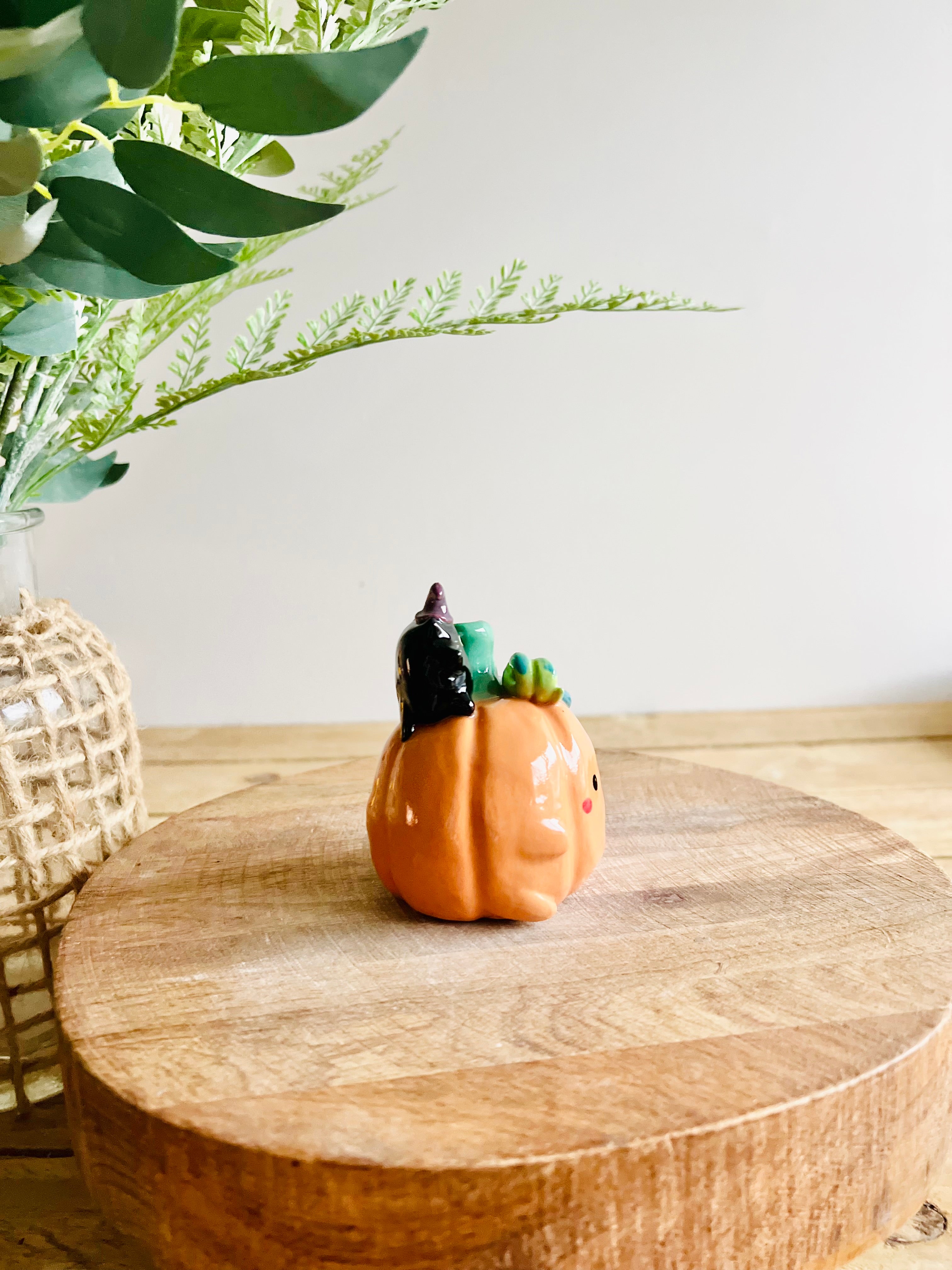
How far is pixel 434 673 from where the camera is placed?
→ 61cm

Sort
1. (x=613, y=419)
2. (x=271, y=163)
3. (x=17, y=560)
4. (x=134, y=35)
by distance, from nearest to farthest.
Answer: (x=134, y=35) < (x=271, y=163) < (x=17, y=560) < (x=613, y=419)

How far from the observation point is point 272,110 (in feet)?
1.14

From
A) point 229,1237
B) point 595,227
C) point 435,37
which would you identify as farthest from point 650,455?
point 229,1237

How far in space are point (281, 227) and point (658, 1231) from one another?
0.41 meters

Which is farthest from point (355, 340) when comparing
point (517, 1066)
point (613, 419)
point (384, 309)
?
point (613, 419)

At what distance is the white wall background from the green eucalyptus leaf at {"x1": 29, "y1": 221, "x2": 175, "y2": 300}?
32.3 inches

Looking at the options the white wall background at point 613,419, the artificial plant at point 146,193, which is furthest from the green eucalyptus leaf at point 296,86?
the white wall background at point 613,419

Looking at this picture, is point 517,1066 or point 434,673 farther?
point 434,673

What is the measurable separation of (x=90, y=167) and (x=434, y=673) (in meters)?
0.31

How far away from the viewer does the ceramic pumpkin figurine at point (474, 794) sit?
60 centimetres

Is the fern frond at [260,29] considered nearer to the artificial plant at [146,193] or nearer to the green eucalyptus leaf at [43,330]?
the artificial plant at [146,193]

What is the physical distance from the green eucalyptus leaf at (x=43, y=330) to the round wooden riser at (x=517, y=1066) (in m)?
0.32

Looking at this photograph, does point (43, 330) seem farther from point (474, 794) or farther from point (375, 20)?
point (474, 794)

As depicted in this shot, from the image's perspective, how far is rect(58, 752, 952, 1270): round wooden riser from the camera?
0.41m
